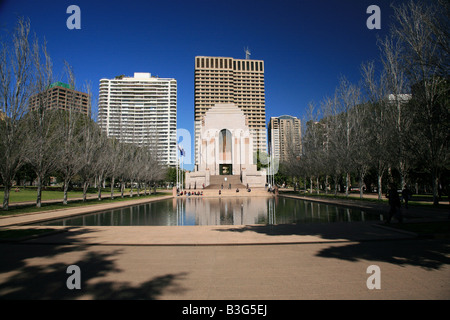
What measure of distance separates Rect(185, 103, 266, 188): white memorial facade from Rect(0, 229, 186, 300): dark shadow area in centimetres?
5362

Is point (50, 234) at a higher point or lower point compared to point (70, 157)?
lower

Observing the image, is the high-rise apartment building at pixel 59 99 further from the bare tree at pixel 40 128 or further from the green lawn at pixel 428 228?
the green lawn at pixel 428 228

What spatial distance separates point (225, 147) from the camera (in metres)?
73.9

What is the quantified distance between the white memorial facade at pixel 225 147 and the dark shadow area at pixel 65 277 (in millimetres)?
53624

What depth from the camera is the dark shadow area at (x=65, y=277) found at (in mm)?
4496

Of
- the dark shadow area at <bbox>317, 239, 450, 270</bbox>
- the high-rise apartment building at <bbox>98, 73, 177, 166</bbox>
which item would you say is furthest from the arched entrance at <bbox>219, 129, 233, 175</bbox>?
the dark shadow area at <bbox>317, 239, 450, 270</bbox>

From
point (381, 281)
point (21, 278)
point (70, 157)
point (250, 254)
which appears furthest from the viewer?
point (70, 157)

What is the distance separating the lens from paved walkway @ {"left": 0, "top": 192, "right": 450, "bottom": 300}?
453 centimetres

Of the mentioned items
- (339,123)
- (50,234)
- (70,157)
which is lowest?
(50,234)

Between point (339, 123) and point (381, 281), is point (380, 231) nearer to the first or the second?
point (381, 281)

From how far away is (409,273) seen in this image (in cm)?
535
